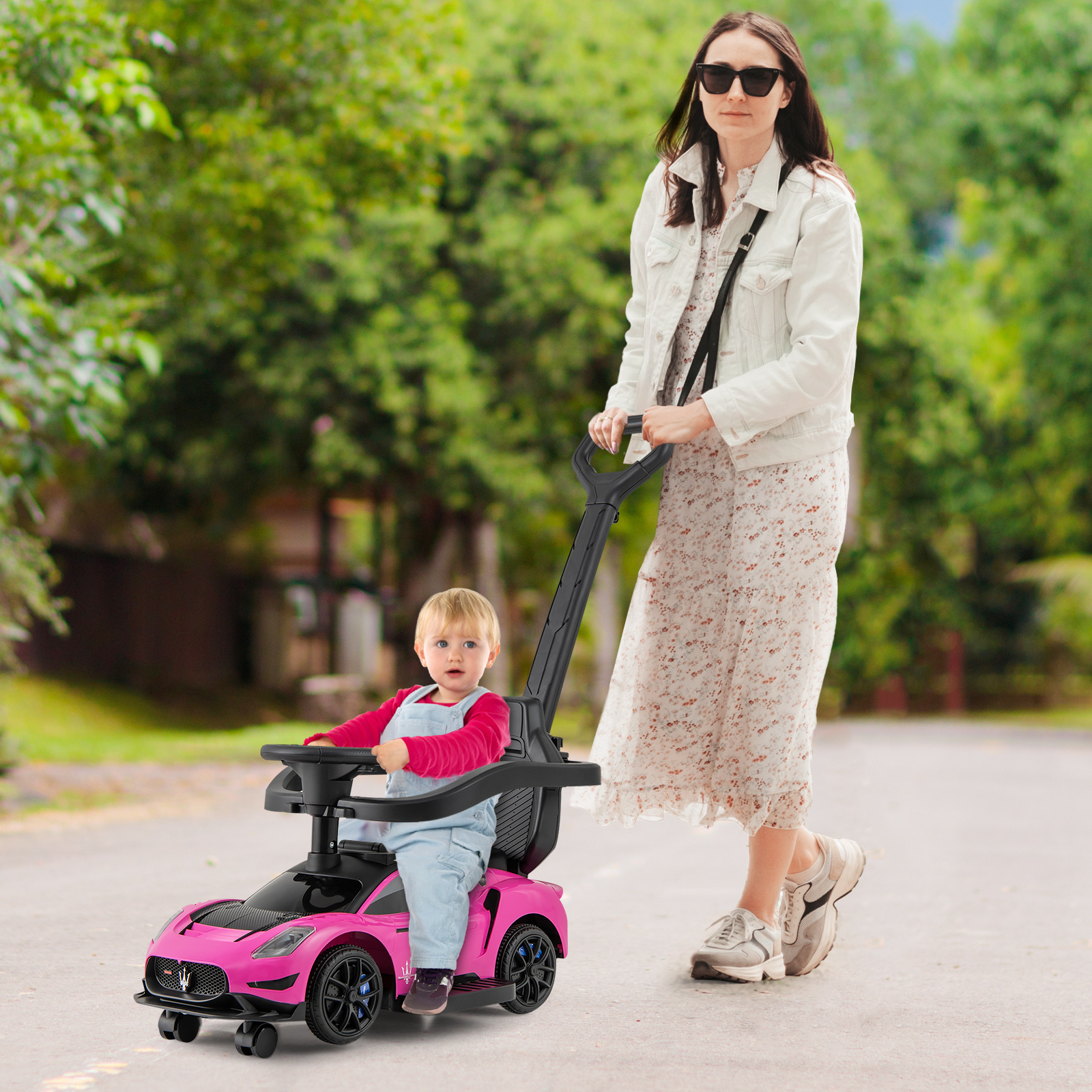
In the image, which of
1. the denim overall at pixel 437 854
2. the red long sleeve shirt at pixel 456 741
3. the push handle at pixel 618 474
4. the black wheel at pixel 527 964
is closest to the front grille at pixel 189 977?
the denim overall at pixel 437 854

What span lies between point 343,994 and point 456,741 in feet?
2.10

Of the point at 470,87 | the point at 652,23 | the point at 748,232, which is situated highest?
the point at 652,23

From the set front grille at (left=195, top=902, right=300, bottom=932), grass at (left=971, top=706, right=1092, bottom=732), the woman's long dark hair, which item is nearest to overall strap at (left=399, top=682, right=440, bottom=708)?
front grille at (left=195, top=902, right=300, bottom=932)

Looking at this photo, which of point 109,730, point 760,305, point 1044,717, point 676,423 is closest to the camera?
point 676,423

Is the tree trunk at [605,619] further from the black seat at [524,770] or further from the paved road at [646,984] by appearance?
the black seat at [524,770]

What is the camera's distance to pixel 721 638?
457cm

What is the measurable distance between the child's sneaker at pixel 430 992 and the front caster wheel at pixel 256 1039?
32 cm

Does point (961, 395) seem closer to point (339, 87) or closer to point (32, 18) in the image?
point (339, 87)

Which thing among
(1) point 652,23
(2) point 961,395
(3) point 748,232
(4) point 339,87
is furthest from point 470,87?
(3) point 748,232

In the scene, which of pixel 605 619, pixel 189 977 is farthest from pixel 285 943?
pixel 605 619

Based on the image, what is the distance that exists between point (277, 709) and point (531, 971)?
804 inches

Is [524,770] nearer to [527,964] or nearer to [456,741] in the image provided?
[456,741]

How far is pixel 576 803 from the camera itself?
451cm

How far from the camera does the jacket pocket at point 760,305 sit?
4.41 metres
